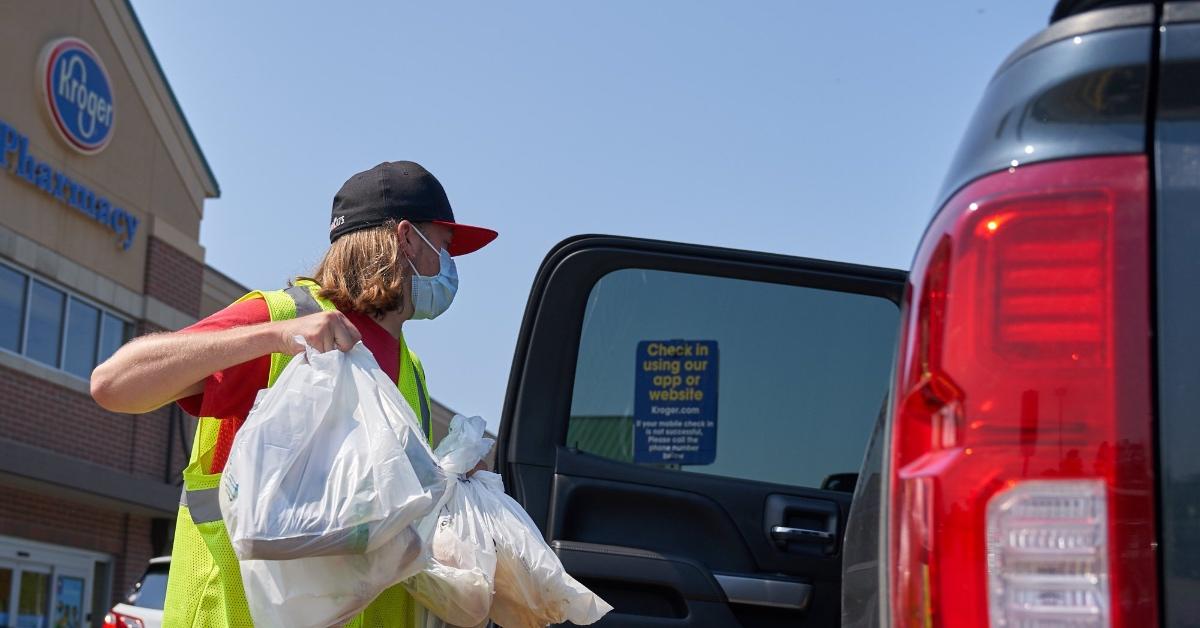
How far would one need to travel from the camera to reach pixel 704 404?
9.95 feet

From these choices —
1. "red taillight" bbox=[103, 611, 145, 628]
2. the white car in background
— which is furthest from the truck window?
"red taillight" bbox=[103, 611, 145, 628]

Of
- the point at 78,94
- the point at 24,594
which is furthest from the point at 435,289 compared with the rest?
the point at 78,94

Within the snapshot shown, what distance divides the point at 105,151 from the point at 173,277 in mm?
2222

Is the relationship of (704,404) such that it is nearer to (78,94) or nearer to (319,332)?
(319,332)

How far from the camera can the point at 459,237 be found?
311cm

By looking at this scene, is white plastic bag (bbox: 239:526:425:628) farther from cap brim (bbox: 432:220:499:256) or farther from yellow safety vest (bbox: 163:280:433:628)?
cap brim (bbox: 432:220:499:256)

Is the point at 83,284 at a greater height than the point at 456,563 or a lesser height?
greater

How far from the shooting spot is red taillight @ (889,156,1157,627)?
1292 mm

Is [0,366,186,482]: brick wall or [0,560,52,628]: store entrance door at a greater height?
[0,366,186,482]: brick wall

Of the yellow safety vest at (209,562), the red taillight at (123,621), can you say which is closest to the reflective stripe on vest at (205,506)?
the yellow safety vest at (209,562)

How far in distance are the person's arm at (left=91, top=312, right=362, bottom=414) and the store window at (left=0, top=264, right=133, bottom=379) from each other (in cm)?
1462

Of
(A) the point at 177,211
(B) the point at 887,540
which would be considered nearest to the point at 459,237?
(B) the point at 887,540

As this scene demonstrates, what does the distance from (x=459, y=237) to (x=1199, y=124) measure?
1965 mm

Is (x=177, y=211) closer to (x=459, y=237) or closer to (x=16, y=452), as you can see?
(x=16, y=452)
